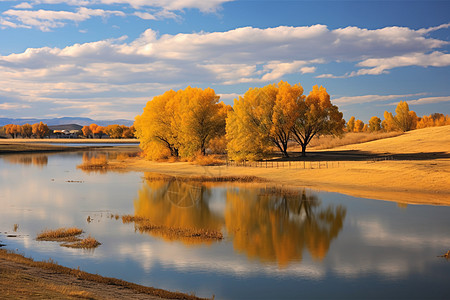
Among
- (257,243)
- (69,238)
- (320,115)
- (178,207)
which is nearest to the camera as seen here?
(257,243)

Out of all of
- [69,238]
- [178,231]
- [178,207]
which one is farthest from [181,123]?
[69,238]

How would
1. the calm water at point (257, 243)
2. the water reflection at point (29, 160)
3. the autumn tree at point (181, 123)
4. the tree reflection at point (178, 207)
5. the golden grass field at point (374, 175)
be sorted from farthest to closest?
1. the water reflection at point (29, 160)
2. the autumn tree at point (181, 123)
3. the golden grass field at point (374, 175)
4. the tree reflection at point (178, 207)
5. the calm water at point (257, 243)

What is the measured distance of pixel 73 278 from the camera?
51.0ft

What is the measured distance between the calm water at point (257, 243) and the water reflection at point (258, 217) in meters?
0.08

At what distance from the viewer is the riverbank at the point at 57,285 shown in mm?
12195

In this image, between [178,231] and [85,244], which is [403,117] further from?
[85,244]

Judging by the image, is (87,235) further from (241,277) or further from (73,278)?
(241,277)

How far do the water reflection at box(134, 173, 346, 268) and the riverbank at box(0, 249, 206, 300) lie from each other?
722 centimetres

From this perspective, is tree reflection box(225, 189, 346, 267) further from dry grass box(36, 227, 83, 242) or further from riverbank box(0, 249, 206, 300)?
dry grass box(36, 227, 83, 242)

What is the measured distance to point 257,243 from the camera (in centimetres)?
2338

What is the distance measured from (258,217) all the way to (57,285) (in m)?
19.1

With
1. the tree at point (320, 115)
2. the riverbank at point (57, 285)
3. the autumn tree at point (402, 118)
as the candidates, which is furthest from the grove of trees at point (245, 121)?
the autumn tree at point (402, 118)

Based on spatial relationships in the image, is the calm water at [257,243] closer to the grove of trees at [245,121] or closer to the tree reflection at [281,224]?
the tree reflection at [281,224]

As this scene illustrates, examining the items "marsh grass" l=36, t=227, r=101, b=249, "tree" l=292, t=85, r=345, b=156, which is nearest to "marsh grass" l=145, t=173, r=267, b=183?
"tree" l=292, t=85, r=345, b=156
